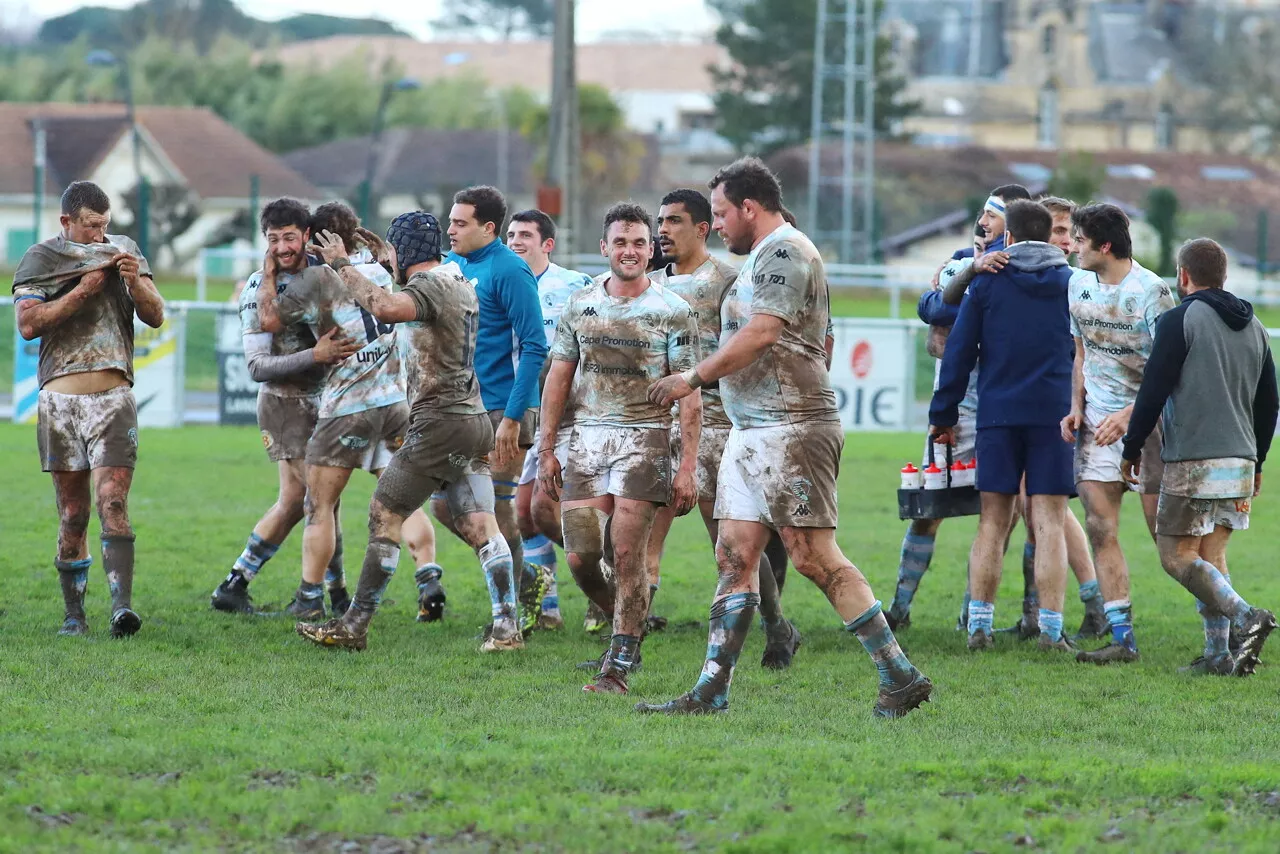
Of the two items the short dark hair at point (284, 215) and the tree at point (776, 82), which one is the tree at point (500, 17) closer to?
the tree at point (776, 82)

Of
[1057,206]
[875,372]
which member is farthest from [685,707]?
[875,372]

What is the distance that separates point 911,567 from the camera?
9445 mm

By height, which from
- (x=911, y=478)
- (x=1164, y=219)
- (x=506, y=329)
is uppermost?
(x=506, y=329)

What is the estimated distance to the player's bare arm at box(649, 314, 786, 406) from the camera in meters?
6.34

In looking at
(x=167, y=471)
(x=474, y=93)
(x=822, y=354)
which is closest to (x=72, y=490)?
(x=822, y=354)

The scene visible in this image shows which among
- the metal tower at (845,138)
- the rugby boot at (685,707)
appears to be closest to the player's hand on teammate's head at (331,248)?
the rugby boot at (685,707)

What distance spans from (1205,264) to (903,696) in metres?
2.68

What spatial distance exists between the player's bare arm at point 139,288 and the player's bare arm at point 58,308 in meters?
0.12

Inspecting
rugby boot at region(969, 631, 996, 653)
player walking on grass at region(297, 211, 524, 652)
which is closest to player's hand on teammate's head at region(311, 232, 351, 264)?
player walking on grass at region(297, 211, 524, 652)

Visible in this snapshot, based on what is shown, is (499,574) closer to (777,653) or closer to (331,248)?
(777,653)

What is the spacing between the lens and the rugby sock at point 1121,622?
851 cm

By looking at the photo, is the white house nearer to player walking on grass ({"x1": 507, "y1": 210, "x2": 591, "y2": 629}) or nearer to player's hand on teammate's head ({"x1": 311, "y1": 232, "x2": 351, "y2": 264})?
player walking on grass ({"x1": 507, "y1": 210, "x2": 591, "y2": 629})

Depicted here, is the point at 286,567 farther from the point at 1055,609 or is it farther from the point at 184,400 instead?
the point at 184,400

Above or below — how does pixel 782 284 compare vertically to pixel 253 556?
above
